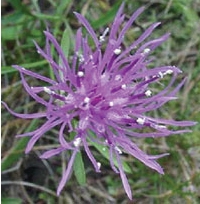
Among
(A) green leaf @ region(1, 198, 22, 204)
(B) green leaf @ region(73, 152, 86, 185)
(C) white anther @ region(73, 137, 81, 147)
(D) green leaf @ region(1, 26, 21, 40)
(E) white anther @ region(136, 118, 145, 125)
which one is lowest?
(A) green leaf @ region(1, 198, 22, 204)

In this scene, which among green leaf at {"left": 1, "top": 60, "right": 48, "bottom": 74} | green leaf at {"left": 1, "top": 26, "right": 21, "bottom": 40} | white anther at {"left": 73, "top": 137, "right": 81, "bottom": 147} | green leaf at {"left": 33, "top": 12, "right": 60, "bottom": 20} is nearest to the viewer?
white anther at {"left": 73, "top": 137, "right": 81, "bottom": 147}

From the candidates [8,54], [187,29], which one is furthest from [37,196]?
[187,29]

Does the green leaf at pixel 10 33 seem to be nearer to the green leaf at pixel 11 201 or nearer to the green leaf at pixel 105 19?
the green leaf at pixel 105 19

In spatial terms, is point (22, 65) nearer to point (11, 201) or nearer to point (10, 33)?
point (10, 33)

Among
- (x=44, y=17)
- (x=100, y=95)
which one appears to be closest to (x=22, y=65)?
(x=44, y=17)

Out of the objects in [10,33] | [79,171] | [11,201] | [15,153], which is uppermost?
[79,171]

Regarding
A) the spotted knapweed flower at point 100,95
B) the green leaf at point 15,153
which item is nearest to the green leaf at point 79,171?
the spotted knapweed flower at point 100,95

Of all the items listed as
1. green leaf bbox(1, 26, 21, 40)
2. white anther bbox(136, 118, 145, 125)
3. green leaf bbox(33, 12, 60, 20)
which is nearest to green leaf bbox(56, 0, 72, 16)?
green leaf bbox(33, 12, 60, 20)

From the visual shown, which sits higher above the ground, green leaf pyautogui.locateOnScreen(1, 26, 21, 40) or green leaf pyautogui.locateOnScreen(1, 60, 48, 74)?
green leaf pyautogui.locateOnScreen(1, 60, 48, 74)

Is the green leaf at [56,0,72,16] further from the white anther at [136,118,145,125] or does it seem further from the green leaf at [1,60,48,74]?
the white anther at [136,118,145,125]

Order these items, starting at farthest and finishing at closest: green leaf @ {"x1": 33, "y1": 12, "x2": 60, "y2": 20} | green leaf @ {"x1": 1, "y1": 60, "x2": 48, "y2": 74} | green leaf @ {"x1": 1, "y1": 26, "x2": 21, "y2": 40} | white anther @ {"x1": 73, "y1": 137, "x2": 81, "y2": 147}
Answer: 1. green leaf @ {"x1": 1, "y1": 26, "x2": 21, "y2": 40}
2. green leaf @ {"x1": 33, "y1": 12, "x2": 60, "y2": 20}
3. green leaf @ {"x1": 1, "y1": 60, "x2": 48, "y2": 74}
4. white anther @ {"x1": 73, "y1": 137, "x2": 81, "y2": 147}

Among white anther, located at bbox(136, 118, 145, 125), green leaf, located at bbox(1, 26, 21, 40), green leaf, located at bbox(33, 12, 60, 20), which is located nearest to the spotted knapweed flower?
white anther, located at bbox(136, 118, 145, 125)

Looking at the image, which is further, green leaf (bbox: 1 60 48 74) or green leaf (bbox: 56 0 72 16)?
green leaf (bbox: 56 0 72 16)
